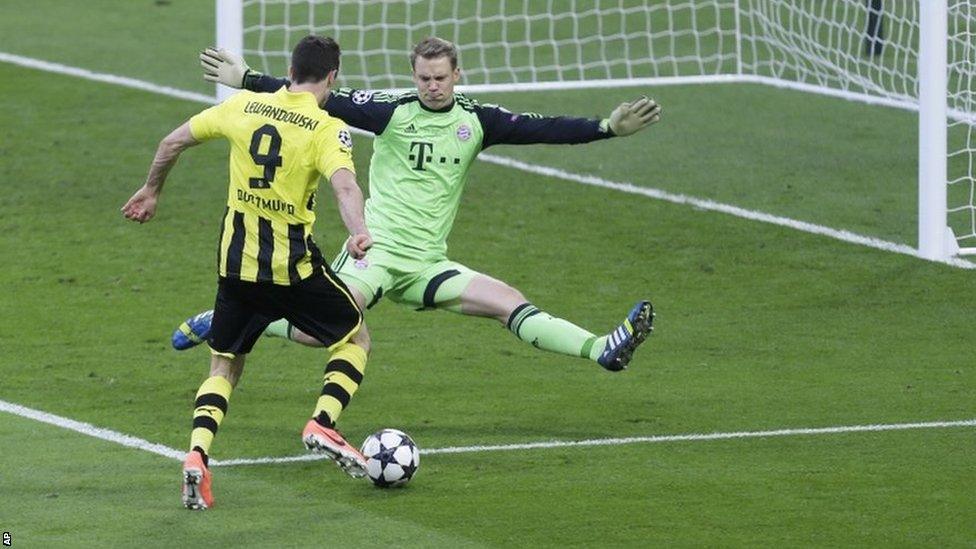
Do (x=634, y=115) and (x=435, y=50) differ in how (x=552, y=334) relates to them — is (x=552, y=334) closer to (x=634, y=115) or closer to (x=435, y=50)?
(x=634, y=115)

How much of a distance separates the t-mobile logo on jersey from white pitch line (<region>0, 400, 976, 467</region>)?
4.67 ft

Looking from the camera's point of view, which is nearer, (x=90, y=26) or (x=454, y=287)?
(x=454, y=287)

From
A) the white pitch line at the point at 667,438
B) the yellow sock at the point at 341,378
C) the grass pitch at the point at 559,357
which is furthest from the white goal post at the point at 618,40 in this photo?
the yellow sock at the point at 341,378

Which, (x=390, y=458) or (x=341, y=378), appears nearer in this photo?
(x=390, y=458)

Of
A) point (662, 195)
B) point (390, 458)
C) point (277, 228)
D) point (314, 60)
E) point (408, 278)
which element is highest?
point (314, 60)

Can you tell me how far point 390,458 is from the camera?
8102 millimetres

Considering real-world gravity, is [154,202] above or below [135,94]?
above

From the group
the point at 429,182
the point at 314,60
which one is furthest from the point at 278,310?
the point at 429,182

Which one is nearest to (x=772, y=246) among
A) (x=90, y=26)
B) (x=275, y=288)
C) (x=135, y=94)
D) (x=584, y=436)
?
(x=584, y=436)

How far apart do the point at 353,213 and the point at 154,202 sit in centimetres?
99

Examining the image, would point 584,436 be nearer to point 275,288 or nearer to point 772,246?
point 275,288

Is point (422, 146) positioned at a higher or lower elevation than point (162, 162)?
lower

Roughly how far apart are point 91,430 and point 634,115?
2.77 meters

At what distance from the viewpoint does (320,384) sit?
1002 cm
